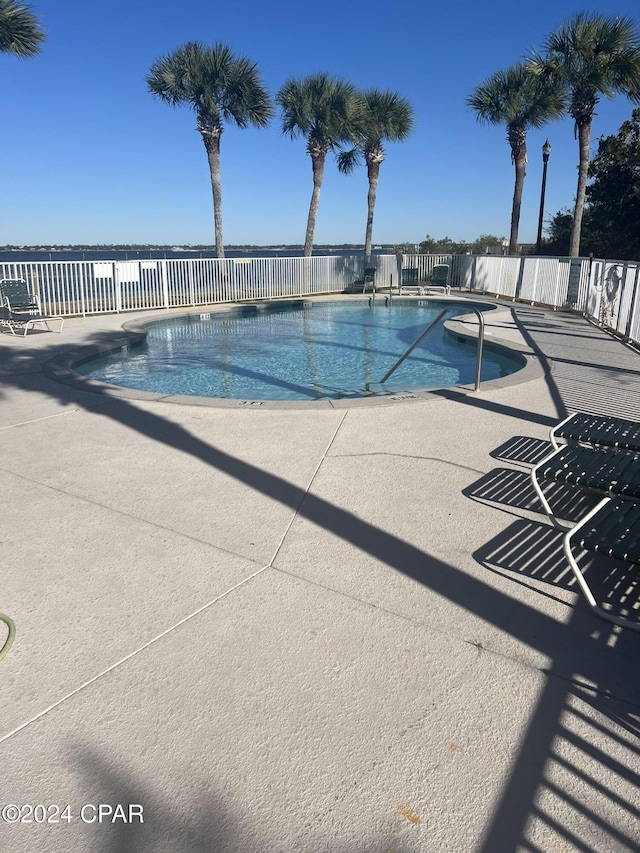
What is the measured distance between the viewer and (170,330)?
14945 millimetres

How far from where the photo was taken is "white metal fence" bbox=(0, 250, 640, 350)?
12344 millimetres

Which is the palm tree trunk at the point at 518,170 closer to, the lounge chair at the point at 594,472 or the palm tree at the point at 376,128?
the palm tree at the point at 376,128

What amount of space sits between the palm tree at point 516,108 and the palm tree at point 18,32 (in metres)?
19.3

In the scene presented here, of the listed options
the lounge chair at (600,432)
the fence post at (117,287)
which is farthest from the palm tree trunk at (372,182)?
the lounge chair at (600,432)

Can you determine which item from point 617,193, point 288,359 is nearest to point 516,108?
point 617,193

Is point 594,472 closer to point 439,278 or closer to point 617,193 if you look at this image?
point 439,278

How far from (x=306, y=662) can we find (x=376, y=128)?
31974 mm

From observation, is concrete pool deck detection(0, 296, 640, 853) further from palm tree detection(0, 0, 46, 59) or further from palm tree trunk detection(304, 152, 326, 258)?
palm tree trunk detection(304, 152, 326, 258)

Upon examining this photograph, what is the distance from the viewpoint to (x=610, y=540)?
2.77 metres

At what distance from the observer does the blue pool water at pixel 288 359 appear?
9109 millimetres

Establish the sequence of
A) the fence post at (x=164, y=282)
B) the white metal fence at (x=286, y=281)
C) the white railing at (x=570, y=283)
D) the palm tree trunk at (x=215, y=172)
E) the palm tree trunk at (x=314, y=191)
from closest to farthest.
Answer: the white railing at (x=570, y=283), the white metal fence at (x=286, y=281), the fence post at (x=164, y=282), the palm tree trunk at (x=215, y=172), the palm tree trunk at (x=314, y=191)

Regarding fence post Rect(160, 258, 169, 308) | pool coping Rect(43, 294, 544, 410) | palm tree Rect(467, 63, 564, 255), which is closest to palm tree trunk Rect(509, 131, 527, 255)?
palm tree Rect(467, 63, 564, 255)

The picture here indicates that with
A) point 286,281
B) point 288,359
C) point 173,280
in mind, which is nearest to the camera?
point 288,359

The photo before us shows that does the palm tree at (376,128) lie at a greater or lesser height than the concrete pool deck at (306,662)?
greater
